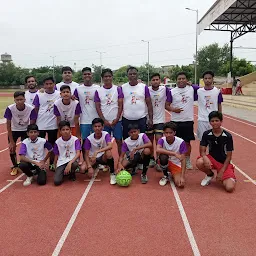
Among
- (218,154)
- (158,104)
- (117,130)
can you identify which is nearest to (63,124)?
(117,130)

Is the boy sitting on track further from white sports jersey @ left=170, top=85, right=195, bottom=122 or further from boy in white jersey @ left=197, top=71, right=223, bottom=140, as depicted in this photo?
white sports jersey @ left=170, top=85, right=195, bottom=122

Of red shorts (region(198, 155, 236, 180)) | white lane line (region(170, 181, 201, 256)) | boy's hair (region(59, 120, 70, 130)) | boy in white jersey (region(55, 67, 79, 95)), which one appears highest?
boy in white jersey (region(55, 67, 79, 95))

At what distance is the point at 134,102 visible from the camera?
5219 mm

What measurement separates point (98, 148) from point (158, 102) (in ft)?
4.57

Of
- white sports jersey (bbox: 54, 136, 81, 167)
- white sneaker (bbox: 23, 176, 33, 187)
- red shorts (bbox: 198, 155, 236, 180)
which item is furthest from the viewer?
white sports jersey (bbox: 54, 136, 81, 167)

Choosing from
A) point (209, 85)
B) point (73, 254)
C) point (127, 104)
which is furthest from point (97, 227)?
point (209, 85)

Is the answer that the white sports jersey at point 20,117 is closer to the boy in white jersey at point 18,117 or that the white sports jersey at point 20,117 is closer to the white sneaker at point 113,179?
the boy in white jersey at point 18,117

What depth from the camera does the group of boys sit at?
4852mm

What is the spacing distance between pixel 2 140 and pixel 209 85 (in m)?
6.53

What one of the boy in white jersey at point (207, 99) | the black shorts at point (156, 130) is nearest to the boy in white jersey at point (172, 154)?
the black shorts at point (156, 130)

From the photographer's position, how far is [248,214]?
3.68 meters

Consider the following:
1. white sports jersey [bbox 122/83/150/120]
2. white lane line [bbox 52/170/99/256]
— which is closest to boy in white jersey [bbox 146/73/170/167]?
white sports jersey [bbox 122/83/150/120]

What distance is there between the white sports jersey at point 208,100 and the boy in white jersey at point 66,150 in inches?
90.3

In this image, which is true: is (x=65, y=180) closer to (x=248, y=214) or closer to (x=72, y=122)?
(x=72, y=122)
